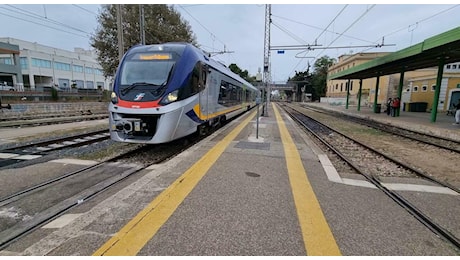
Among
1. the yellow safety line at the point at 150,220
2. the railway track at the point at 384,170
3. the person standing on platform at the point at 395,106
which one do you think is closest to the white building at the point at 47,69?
the yellow safety line at the point at 150,220

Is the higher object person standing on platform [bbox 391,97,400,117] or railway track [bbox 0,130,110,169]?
person standing on platform [bbox 391,97,400,117]

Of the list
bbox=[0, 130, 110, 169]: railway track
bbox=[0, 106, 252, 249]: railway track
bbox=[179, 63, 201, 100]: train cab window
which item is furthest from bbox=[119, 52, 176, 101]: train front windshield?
bbox=[0, 130, 110, 169]: railway track

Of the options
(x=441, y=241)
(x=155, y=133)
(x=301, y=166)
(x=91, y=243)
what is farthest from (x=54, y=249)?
(x=301, y=166)

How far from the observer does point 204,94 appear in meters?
7.72

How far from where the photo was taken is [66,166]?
5.33 metres

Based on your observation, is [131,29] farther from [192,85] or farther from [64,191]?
[64,191]

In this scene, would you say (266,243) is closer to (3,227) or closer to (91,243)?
(91,243)

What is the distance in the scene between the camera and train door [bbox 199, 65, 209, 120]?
24.2ft

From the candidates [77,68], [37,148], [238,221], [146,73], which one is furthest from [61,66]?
[238,221]

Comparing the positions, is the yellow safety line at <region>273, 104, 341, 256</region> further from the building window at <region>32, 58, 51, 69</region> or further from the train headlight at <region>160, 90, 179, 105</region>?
the building window at <region>32, 58, 51, 69</region>

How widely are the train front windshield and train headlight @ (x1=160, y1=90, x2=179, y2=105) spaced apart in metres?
0.19

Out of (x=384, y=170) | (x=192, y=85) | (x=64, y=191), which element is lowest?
(x=384, y=170)

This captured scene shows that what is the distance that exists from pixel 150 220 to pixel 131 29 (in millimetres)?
26493

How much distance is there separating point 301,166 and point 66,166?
212 inches
